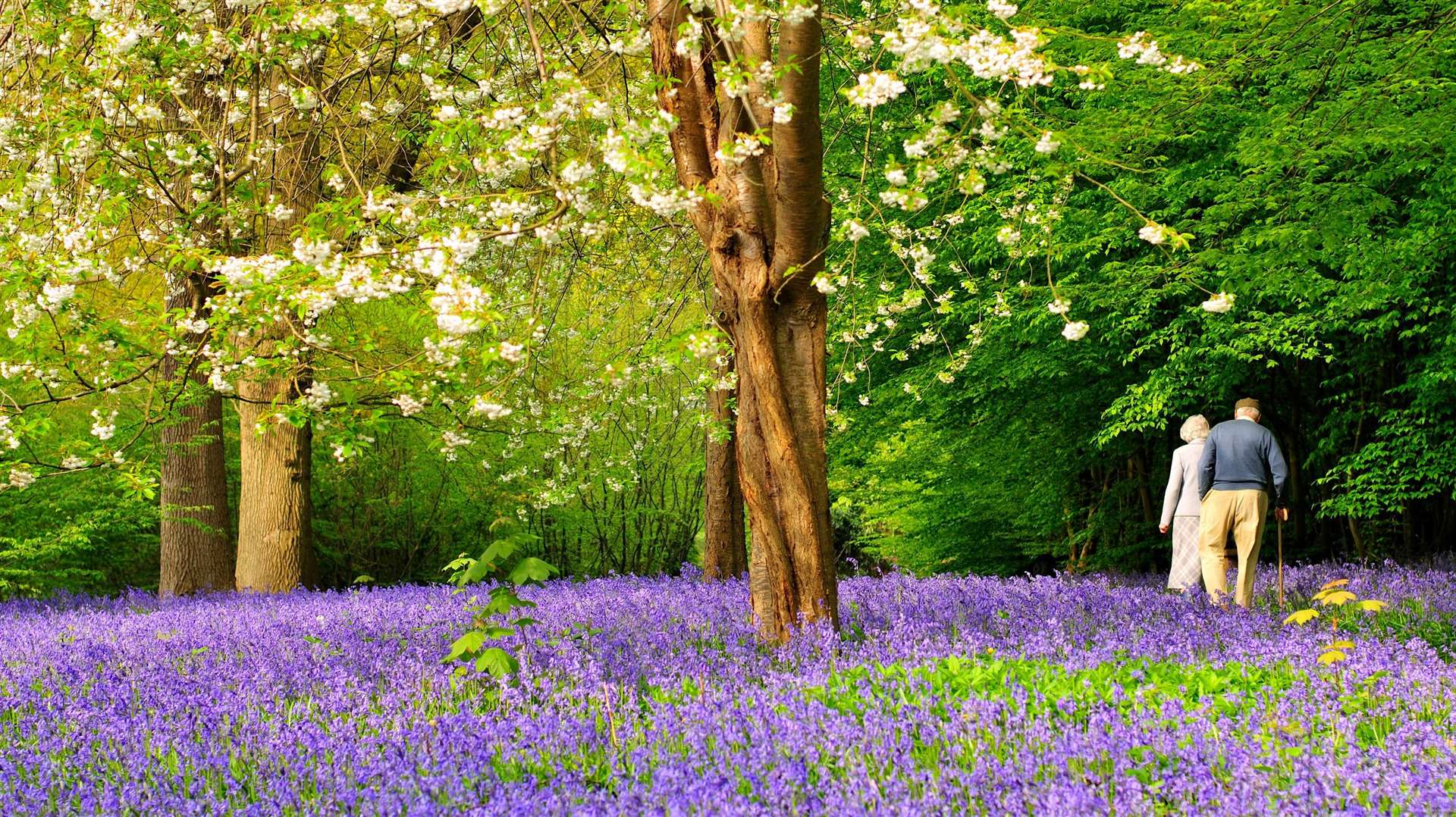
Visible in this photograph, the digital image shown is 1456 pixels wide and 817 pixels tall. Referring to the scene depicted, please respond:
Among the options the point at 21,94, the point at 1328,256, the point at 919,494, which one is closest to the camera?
the point at 21,94

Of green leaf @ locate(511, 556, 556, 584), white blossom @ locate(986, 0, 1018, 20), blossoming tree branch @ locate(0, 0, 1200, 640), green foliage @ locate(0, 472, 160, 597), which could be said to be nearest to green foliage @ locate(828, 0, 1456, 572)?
blossoming tree branch @ locate(0, 0, 1200, 640)

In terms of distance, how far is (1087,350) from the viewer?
41.7ft

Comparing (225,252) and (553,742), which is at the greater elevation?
(225,252)

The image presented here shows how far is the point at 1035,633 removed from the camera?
233 inches

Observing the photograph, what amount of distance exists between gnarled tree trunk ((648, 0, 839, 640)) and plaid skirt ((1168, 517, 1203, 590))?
18.0 ft

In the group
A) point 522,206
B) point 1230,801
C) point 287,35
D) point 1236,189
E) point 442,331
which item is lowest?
point 1230,801

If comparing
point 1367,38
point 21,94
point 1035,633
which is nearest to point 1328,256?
point 1367,38

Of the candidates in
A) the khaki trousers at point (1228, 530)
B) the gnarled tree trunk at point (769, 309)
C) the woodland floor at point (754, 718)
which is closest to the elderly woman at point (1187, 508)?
the khaki trousers at point (1228, 530)

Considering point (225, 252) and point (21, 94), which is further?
point (21, 94)

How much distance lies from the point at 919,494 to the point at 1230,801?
1592 centimetres

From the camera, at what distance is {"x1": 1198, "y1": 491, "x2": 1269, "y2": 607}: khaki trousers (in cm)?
915

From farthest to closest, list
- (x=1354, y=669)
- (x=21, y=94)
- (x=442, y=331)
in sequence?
(x=21, y=94), (x=442, y=331), (x=1354, y=669)

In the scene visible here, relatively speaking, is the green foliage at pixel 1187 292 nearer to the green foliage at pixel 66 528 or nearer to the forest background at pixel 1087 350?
the forest background at pixel 1087 350

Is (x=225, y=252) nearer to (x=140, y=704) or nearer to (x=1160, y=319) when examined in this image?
(x=140, y=704)
